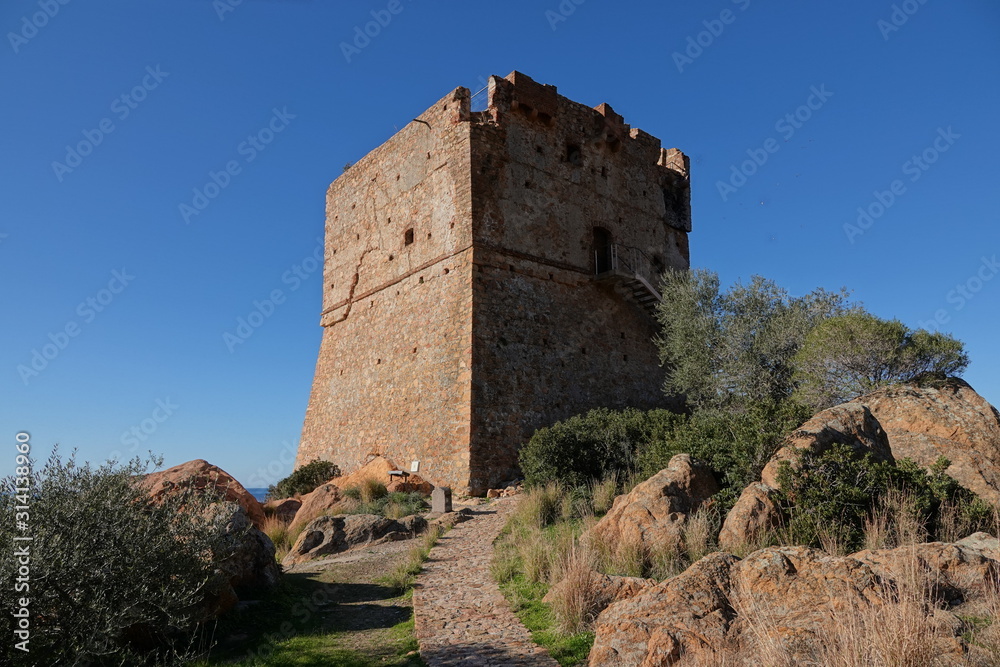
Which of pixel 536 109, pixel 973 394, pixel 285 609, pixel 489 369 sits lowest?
pixel 285 609

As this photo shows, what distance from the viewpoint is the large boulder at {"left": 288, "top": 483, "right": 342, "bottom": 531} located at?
1295cm

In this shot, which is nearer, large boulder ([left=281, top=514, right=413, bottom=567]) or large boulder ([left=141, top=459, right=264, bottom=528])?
large boulder ([left=141, top=459, right=264, bottom=528])

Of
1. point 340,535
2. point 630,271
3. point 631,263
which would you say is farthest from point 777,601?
point 631,263

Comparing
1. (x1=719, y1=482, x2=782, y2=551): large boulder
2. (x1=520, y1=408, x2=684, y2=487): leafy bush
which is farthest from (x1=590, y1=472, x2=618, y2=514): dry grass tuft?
(x1=719, y1=482, x2=782, y2=551): large boulder

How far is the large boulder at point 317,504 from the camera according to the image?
42.5ft

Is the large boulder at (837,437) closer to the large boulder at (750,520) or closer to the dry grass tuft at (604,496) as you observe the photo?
the large boulder at (750,520)

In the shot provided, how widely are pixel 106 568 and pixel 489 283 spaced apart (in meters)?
11.8

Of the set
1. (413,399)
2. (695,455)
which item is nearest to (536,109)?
(413,399)

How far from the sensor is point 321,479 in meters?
18.2

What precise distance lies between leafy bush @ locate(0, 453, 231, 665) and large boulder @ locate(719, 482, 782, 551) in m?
5.11

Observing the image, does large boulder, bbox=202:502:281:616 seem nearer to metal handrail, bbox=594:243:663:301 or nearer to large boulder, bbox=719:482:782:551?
large boulder, bbox=719:482:782:551

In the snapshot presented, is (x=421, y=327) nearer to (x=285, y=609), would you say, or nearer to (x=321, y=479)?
(x=321, y=479)

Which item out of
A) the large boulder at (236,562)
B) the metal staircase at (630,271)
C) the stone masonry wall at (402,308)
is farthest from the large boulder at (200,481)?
the metal staircase at (630,271)

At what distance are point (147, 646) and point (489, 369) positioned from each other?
A: 10.2m
